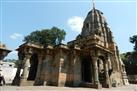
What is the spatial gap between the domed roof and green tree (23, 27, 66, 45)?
6.77 meters

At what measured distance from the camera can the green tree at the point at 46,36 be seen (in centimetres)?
3753

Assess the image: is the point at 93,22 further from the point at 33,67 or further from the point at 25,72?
the point at 25,72

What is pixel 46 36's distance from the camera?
37.8 metres

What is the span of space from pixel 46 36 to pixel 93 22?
439 inches

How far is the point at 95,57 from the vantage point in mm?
21469

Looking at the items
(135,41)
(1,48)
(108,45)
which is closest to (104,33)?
(108,45)

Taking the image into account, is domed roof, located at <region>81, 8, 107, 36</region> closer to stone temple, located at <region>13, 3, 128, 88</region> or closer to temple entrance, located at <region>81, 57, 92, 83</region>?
temple entrance, located at <region>81, 57, 92, 83</region>

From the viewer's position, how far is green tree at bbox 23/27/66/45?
3753 cm

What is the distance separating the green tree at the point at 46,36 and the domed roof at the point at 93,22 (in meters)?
6.77

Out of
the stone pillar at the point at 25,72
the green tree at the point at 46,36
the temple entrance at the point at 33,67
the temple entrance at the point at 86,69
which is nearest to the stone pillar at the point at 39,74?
the temple entrance at the point at 33,67

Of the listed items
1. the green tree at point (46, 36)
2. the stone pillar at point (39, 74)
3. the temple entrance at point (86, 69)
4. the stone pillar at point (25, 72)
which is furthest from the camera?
the green tree at point (46, 36)

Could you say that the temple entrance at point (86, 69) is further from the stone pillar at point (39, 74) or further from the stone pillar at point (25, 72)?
the stone pillar at point (25, 72)

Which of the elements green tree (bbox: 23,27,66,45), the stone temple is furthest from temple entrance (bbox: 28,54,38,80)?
green tree (bbox: 23,27,66,45)

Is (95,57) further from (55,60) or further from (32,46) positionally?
(32,46)
